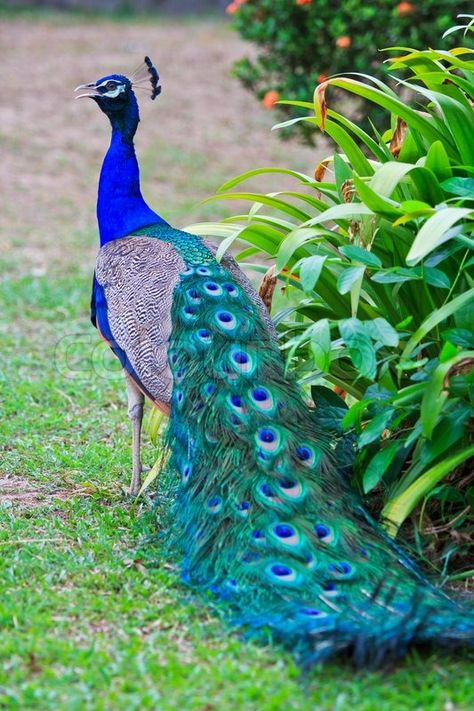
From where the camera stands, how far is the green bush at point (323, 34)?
7250 millimetres

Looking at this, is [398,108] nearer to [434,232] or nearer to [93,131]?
[434,232]

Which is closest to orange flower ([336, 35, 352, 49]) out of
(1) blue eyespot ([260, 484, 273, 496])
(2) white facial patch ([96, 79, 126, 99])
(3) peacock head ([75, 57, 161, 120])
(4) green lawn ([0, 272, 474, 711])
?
(3) peacock head ([75, 57, 161, 120])

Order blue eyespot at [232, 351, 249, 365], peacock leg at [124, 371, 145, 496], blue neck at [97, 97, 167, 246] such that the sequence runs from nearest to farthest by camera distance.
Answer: blue eyespot at [232, 351, 249, 365] < peacock leg at [124, 371, 145, 496] < blue neck at [97, 97, 167, 246]

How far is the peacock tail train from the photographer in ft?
9.10

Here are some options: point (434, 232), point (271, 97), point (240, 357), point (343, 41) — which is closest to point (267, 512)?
point (240, 357)

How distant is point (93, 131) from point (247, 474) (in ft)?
28.8

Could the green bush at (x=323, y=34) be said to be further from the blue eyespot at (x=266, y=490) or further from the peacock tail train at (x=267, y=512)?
the blue eyespot at (x=266, y=490)

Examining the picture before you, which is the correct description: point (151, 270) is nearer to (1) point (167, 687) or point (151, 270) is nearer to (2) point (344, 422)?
(2) point (344, 422)

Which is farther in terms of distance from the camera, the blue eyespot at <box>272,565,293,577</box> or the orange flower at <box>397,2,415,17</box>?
the orange flower at <box>397,2,415,17</box>

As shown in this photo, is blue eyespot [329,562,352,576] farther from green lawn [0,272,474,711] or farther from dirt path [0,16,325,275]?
dirt path [0,16,325,275]

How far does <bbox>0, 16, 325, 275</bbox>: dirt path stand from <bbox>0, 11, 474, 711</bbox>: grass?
107cm

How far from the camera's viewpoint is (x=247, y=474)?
326cm

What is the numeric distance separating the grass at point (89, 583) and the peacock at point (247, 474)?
0.10 m

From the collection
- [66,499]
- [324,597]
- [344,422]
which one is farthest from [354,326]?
[66,499]
